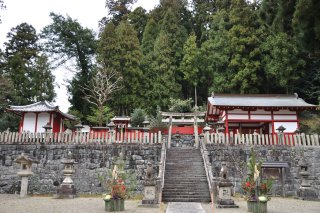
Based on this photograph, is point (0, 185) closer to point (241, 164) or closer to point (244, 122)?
point (241, 164)

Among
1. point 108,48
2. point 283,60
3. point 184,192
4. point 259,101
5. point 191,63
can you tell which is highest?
point 108,48

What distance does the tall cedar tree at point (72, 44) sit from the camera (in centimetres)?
3039

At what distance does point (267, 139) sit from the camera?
1361cm

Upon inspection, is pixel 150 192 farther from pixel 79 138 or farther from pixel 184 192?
pixel 79 138

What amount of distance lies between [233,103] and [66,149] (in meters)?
11.5

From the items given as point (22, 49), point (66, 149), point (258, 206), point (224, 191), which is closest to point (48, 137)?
point (66, 149)

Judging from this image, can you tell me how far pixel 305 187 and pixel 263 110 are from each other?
26.9ft

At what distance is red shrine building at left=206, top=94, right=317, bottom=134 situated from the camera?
60.3 ft

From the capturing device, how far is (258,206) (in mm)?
7977

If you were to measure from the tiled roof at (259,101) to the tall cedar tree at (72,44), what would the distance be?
16.7 meters

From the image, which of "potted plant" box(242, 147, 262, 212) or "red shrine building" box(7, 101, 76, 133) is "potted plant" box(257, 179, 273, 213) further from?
"red shrine building" box(7, 101, 76, 133)

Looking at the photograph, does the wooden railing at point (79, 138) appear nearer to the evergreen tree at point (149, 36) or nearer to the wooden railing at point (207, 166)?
the wooden railing at point (207, 166)

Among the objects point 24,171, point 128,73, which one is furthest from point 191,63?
point 24,171

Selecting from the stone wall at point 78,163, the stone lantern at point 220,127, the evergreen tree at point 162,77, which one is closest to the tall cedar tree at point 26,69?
the evergreen tree at point 162,77
